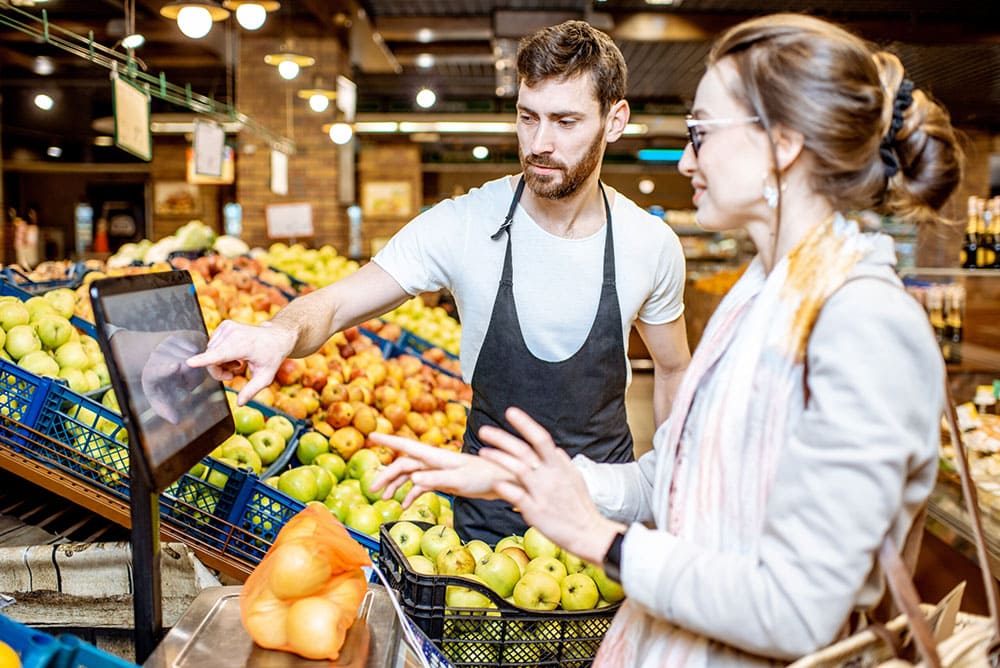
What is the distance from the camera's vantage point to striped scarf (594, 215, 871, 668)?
111 centimetres

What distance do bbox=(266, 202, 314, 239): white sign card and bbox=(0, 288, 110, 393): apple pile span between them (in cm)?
534

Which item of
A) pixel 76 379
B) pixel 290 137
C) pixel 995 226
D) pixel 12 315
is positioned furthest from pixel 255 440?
pixel 290 137

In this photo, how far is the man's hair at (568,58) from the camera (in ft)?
7.14

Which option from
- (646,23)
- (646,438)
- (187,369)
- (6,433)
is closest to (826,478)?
(187,369)

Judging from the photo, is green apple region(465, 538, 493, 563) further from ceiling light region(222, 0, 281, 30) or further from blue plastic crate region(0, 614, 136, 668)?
ceiling light region(222, 0, 281, 30)

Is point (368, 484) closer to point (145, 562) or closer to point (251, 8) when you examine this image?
point (145, 562)

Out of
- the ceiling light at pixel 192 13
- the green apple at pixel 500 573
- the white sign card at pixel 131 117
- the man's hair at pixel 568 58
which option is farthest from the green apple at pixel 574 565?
the ceiling light at pixel 192 13

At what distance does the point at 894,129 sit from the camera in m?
1.15

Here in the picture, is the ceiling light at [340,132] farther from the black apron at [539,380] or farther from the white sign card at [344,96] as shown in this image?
the black apron at [539,380]

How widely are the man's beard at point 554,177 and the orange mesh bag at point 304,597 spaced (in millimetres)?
1138

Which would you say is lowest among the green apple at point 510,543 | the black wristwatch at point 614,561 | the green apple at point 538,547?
the green apple at point 510,543

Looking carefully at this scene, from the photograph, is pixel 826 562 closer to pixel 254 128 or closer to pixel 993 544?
pixel 993 544

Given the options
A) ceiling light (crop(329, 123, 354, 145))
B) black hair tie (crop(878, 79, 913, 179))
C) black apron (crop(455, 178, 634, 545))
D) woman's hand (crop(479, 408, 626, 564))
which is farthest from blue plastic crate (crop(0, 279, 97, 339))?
ceiling light (crop(329, 123, 354, 145))

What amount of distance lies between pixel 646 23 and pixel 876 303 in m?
8.71
